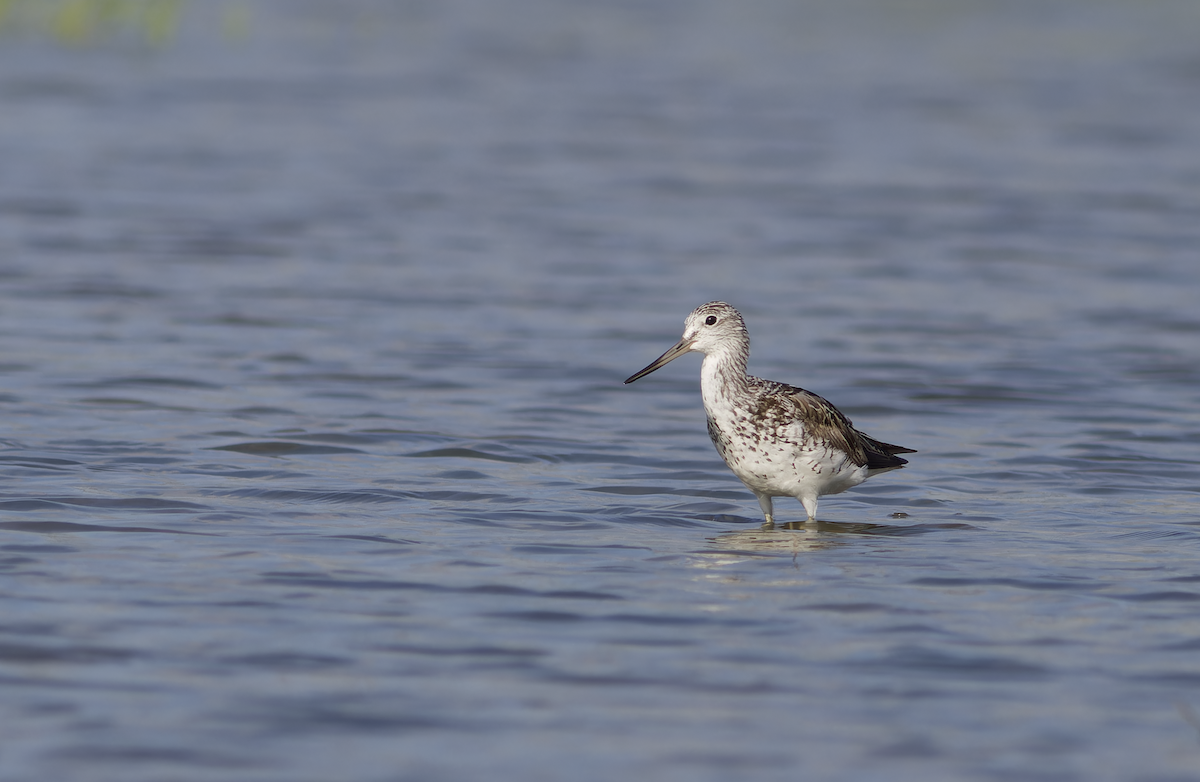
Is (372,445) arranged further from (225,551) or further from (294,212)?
(294,212)

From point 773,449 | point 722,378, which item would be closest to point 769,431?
point 773,449

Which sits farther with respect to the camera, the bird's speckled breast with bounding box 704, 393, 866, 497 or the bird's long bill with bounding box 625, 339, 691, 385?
the bird's long bill with bounding box 625, 339, 691, 385

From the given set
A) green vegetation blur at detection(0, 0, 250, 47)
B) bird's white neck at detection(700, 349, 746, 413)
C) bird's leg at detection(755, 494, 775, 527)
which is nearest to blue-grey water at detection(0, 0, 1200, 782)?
bird's leg at detection(755, 494, 775, 527)

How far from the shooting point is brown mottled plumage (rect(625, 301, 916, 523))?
30.6ft

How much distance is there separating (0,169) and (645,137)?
24.9 ft

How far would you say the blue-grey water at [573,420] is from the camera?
21.0 feet

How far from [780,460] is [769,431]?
162 mm

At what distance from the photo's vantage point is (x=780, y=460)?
30.5ft

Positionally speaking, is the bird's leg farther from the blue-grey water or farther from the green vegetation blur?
the green vegetation blur

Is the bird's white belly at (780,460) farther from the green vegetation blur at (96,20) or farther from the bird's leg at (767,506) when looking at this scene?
the green vegetation blur at (96,20)

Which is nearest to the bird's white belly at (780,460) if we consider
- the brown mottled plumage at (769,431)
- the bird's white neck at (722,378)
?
the brown mottled plumage at (769,431)

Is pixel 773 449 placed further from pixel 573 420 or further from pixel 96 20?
Answer: pixel 96 20

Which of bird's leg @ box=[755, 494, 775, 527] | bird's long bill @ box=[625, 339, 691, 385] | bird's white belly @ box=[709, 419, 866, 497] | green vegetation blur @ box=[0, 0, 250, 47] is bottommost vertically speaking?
bird's leg @ box=[755, 494, 775, 527]

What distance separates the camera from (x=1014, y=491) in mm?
10219
